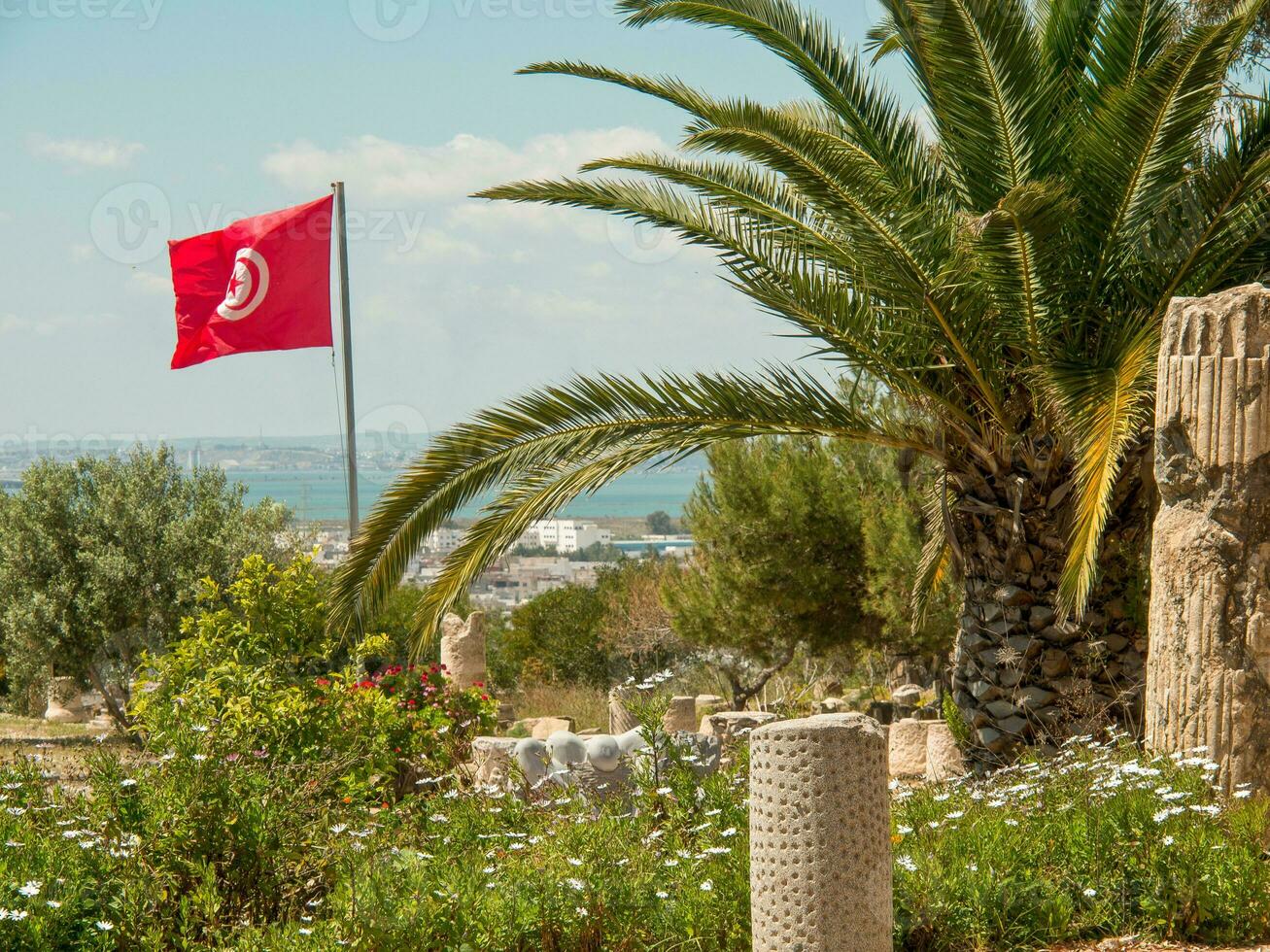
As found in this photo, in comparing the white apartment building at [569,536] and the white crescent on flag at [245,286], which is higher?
the white crescent on flag at [245,286]

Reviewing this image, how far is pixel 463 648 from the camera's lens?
14469 millimetres

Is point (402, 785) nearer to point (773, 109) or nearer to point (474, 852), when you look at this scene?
point (474, 852)

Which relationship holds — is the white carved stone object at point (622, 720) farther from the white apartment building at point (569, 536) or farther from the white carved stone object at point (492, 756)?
the white apartment building at point (569, 536)

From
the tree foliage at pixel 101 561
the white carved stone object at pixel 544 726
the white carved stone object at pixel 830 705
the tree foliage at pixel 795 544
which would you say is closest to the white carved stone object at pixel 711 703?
the tree foliage at pixel 795 544

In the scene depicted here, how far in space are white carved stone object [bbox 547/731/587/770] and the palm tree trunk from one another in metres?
2.62

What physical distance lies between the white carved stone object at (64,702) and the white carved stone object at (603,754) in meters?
17.0

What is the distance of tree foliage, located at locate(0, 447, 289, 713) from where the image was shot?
15.4m

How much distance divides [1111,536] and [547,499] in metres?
3.54

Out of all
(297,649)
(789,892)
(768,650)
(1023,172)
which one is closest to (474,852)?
(789,892)

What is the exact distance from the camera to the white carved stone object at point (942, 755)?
29.2 feet

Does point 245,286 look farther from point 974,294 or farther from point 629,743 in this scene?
point 974,294

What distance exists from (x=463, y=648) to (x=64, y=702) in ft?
36.3

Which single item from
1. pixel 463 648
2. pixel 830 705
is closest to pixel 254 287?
pixel 463 648

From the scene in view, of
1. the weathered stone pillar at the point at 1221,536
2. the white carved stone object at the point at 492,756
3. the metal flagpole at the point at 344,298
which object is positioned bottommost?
the white carved stone object at the point at 492,756
